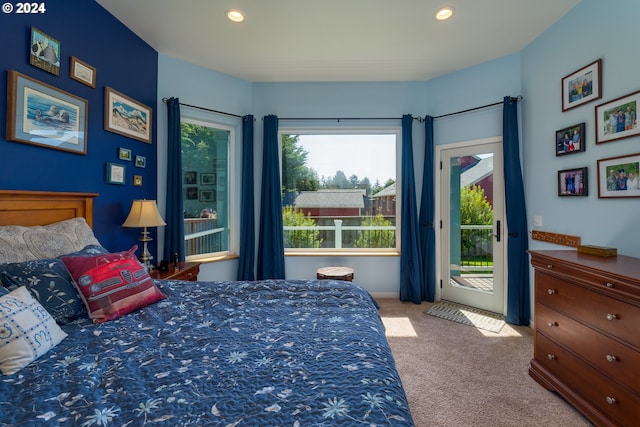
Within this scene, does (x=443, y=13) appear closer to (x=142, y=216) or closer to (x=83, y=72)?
(x=83, y=72)

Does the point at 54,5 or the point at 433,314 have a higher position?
the point at 54,5

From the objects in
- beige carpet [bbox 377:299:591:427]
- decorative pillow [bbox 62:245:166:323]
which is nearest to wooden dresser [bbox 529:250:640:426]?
beige carpet [bbox 377:299:591:427]

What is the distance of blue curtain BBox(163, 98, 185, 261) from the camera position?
3244 millimetres

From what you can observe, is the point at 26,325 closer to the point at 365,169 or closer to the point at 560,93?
the point at 365,169

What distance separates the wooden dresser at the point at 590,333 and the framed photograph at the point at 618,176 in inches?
21.3

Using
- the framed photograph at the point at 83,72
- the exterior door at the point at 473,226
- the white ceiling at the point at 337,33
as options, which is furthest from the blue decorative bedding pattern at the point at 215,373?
the exterior door at the point at 473,226

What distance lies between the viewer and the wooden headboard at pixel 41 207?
1786 millimetres

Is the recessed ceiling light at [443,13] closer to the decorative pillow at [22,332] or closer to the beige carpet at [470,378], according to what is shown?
the beige carpet at [470,378]

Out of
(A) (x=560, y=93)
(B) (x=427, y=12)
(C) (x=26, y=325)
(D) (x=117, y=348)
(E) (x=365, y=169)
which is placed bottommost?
(D) (x=117, y=348)

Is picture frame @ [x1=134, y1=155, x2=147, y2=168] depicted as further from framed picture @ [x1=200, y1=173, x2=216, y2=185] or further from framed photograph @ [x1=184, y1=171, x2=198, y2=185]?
framed picture @ [x1=200, y1=173, x2=216, y2=185]

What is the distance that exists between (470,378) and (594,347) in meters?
0.78

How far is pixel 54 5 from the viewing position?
213cm

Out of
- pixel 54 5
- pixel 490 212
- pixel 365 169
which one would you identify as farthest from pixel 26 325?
pixel 490 212

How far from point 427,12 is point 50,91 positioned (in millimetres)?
2944
